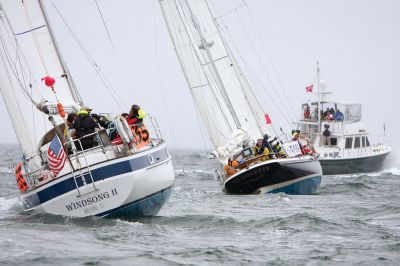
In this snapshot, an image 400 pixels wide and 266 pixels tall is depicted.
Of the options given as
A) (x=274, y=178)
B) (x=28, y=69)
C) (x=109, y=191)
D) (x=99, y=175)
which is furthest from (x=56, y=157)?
(x=274, y=178)

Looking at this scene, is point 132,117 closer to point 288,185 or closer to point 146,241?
point 146,241

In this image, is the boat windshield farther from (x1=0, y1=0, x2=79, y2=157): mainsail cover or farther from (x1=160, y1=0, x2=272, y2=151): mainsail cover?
(x1=0, y1=0, x2=79, y2=157): mainsail cover

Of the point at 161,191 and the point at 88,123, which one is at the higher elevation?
the point at 88,123

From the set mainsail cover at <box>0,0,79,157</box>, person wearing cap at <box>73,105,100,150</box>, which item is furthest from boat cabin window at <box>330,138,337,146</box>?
person wearing cap at <box>73,105,100,150</box>

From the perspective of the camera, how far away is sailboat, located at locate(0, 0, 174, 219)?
14586mm

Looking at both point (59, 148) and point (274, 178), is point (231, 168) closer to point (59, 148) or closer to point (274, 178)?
point (274, 178)

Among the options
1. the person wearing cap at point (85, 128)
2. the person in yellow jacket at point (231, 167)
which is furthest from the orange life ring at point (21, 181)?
the person in yellow jacket at point (231, 167)

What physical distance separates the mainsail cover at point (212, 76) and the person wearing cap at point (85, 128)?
44.1ft

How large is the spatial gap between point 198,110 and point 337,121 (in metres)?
14.7

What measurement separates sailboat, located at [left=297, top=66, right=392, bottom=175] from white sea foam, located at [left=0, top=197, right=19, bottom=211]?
817 inches

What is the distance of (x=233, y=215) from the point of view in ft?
55.6

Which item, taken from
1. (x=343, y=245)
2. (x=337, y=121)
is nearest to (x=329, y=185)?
(x=337, y=121)

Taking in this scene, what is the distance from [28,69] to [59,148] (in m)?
3.83

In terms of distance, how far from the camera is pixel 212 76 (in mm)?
30172
